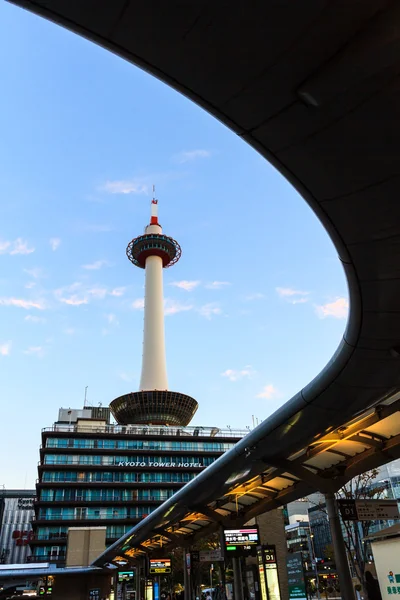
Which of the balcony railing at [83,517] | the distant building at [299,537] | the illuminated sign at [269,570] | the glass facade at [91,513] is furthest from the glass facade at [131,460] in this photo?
the illuminated sign at [269,570]

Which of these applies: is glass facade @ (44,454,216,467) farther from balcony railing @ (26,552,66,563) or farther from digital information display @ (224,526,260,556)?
digital information display @ (224,526,260,556)

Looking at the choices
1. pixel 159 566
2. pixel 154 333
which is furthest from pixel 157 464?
pixel 159 566

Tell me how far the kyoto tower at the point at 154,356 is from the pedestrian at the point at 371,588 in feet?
263

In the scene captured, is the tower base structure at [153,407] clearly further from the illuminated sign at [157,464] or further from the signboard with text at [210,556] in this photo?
the signboard with text at [210,556]

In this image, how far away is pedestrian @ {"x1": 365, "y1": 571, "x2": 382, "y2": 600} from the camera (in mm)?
18134

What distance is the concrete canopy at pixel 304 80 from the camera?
331 cm

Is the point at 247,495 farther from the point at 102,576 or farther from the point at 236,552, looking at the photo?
the point at 102,576

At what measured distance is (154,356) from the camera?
10519 cm

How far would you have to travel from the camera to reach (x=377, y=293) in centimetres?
634

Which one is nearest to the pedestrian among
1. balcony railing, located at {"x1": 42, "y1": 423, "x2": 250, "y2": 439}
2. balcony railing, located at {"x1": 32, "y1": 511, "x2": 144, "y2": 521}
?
balcony railing, located at {"x1": 32, "y1": 511, "x2": 144, "y2": 521}

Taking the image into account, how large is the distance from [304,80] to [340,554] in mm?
14425

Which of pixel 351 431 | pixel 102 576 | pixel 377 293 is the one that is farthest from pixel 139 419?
pixel 377 293

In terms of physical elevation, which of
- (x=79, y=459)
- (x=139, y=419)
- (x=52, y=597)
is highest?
(x=139, y=419)

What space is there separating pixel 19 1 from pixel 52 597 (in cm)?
4529
